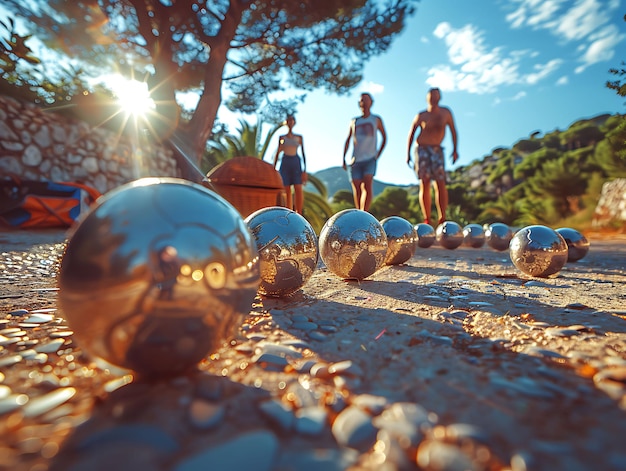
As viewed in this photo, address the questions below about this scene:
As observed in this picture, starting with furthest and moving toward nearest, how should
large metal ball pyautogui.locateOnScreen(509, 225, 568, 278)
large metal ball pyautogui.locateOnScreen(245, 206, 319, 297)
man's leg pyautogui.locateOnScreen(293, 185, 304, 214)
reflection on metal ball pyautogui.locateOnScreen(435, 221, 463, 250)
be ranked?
man's leg pyautogui.locateOnScreen(293, 185, 304, 214) → reflection on metal ball pyautogui.locateOnScreen(435, 221, 463, 250) → large metal ball pyautogui.locateOnScreen(509, 225, 568, 278) → large metal ball pyautogui.locateOnScreen(245, 206, 319, 297)

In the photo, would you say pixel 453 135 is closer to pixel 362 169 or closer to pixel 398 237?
pixel 362 169

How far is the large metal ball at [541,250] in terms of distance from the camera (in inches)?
120

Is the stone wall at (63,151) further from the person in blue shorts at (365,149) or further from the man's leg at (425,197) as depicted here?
the man's leg at (425,197)

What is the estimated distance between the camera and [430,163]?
269 inches

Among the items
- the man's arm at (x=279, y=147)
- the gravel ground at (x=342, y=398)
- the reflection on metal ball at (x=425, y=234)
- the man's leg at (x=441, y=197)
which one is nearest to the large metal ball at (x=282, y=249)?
the gravel ground at (x=342, y=398)

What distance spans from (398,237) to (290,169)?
4819 millimetres

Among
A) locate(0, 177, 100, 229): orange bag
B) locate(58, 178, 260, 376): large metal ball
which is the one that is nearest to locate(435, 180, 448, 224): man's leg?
locate(58, 178, 260, 376): large metal ball

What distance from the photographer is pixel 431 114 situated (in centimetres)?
672

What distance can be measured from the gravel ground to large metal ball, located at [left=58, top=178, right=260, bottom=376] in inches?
5.5

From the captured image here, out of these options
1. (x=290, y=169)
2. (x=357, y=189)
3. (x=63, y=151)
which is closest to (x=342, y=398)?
(x=357, y=189)

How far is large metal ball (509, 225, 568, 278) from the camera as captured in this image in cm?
304

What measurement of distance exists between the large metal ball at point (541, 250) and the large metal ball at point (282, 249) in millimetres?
2187

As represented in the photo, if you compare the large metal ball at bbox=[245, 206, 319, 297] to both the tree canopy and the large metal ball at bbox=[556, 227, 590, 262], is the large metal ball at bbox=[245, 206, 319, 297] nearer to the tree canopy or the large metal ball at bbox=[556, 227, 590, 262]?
the large metal ball at bbox=[556, 227, 590, 262]

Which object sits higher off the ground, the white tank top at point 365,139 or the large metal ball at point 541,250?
the white tank top at point 365,139
